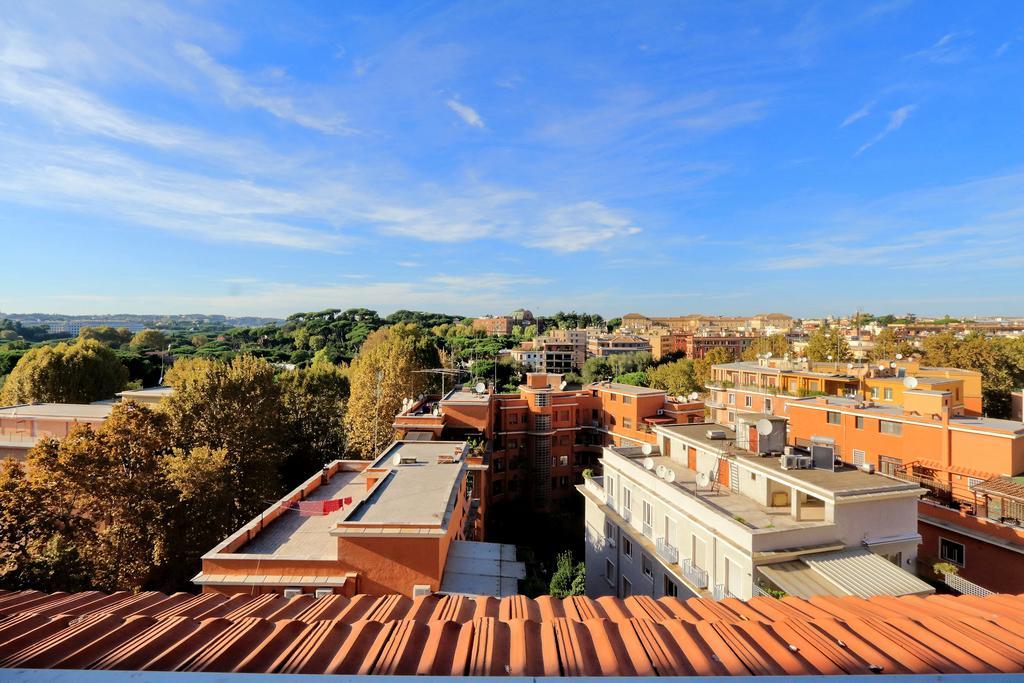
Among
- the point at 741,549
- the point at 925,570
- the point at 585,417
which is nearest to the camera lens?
the point at 741,549

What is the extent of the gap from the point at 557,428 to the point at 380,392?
37.2 ft

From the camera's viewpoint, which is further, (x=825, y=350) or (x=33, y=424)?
(x=825, y=350)

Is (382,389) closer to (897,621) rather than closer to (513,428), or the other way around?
(513,428)

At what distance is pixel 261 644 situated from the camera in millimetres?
2621

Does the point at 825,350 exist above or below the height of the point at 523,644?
above

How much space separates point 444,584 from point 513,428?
2168 cm

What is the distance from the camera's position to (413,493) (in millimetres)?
11477

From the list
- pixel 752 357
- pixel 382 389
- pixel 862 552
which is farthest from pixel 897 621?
pixel 752 357

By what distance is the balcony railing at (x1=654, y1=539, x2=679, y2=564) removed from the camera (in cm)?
1283

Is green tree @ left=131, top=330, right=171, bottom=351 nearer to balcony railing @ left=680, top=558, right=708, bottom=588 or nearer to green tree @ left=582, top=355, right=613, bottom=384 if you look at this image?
green tree @ left=582, top=355, right=613, bottom=384

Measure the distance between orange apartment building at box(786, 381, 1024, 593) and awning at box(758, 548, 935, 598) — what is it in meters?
3.22

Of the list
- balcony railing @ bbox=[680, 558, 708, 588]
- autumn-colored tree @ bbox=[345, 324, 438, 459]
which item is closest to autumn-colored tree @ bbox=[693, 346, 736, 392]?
autumn-colored tree @ bbox=[345, 324, 438, 459]

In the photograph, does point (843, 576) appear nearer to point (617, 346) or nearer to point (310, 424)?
point (310, 424)

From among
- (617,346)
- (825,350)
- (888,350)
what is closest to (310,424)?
(825,350)
